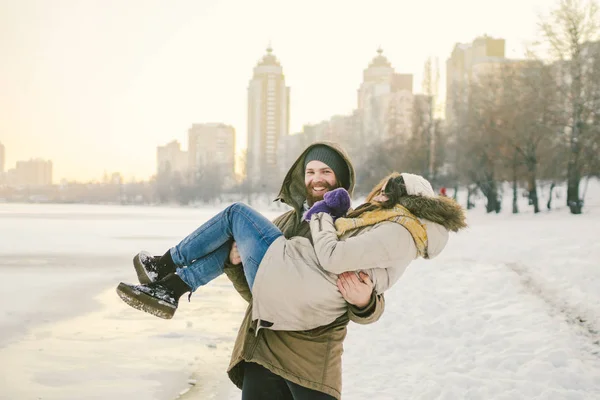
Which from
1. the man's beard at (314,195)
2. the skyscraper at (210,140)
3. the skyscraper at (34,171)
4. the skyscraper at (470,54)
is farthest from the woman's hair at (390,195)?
the skyscraper at (34,171)

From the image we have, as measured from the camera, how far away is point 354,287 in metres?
2.32

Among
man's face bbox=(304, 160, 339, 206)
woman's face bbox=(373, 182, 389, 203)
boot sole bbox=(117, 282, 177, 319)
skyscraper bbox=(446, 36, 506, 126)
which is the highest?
skyscraper bbox=(446, 36, 506, 126)

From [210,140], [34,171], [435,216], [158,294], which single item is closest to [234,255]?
[158,294]

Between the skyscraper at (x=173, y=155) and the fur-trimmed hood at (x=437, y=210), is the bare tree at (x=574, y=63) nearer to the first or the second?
the fur-trimmed hood at (x=437, y=210)

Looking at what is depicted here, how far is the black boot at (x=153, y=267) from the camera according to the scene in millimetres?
2879

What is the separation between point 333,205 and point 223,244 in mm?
550

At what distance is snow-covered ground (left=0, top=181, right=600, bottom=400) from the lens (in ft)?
17.2

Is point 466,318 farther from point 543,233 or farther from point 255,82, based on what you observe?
point 255,82

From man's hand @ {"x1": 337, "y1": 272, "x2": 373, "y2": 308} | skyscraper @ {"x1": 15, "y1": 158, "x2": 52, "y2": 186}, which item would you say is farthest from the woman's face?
skyscraper @ {"x1": 15, "y1": 158, "x2": 52, "y2": 186}

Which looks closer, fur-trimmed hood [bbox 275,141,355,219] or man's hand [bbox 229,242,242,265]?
man's hand [bbox 229,242,242,265]

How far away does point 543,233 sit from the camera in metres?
17.5

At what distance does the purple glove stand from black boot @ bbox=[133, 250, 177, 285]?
75 cm

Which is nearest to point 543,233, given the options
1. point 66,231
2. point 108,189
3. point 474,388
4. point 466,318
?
point 466,318

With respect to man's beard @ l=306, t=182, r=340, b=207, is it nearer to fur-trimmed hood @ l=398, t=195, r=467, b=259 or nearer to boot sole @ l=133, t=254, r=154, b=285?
fur-trimmed hood @ l=398, t=195, r=467, b=259
